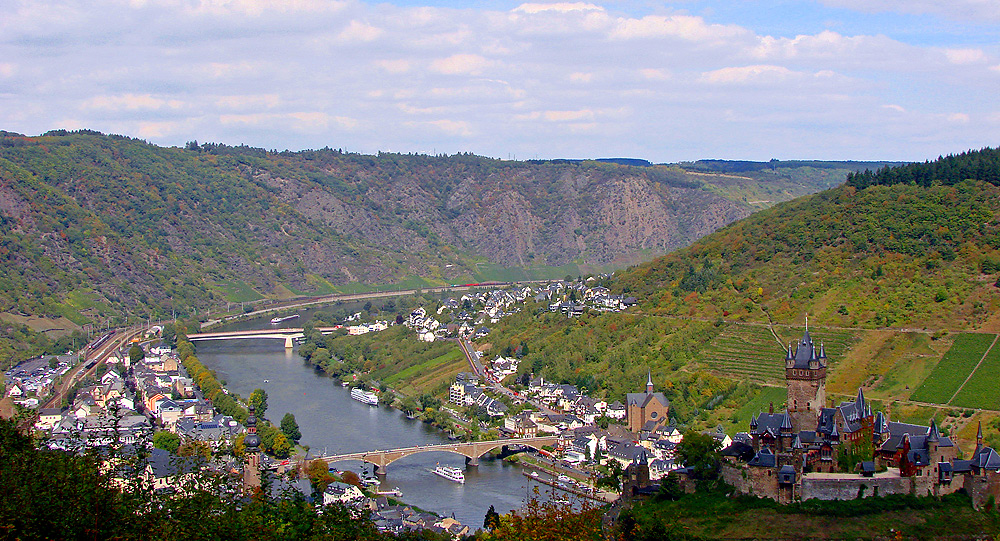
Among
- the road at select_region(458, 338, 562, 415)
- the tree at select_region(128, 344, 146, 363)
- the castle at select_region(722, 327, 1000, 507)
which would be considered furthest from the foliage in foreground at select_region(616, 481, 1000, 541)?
the tree at select_region(128, 344, 146, 363)

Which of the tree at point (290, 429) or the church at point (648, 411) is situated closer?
the church at point (648, 411)

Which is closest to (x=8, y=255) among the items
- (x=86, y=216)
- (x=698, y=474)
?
(x=86, y=216)

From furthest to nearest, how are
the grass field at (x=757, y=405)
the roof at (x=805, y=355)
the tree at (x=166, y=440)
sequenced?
the grass field at (x=757, y=405) → the tree at (x=166, y=440) → the roof at (x=805, y=355)

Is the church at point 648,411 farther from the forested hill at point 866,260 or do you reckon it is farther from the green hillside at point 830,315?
the forested hill at point 866,260

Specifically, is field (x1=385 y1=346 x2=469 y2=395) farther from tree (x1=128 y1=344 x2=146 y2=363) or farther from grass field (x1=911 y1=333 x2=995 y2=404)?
grass field (x1=911 y1=333 x2=995 y2=404)

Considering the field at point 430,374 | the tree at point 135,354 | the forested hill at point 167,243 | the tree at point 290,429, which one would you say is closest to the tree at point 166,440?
the tree at point 290,429

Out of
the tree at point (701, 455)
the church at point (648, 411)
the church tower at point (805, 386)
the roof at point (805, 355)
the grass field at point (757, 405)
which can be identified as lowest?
the church at point (648, 411)
